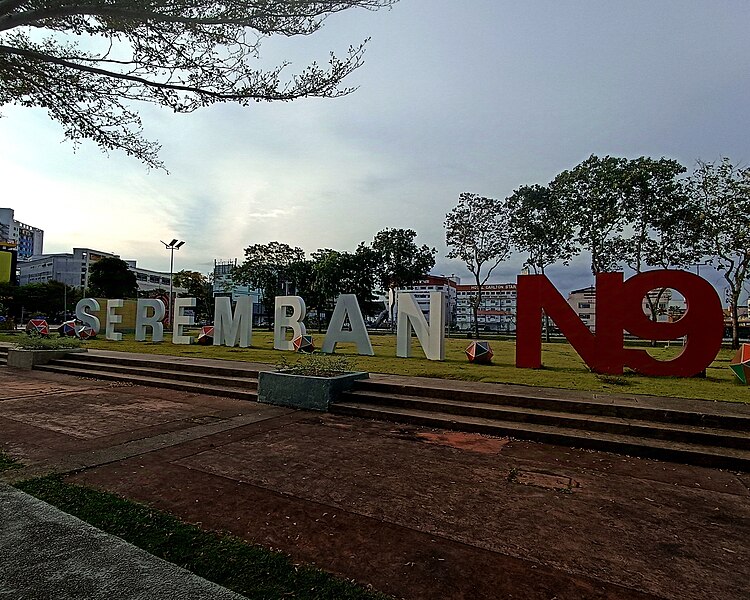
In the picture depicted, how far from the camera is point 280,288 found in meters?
50.2

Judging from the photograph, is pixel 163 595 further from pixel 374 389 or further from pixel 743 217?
pixel 743 217

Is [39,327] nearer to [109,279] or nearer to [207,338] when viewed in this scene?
[207,338]

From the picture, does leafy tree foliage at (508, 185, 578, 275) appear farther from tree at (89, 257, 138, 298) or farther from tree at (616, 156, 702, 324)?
tree at (89, 257, 138, 298)

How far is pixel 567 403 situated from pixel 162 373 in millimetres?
8832

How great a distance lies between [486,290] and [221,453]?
87.0 metres

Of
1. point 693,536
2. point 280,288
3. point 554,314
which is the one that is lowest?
point 693,536

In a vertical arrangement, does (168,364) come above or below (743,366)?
below

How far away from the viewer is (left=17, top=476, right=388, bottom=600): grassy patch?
2.66 m

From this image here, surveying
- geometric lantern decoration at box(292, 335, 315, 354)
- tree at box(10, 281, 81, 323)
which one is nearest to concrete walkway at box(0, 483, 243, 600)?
geometric lantern decoration at box(292, 335, 315, 354)

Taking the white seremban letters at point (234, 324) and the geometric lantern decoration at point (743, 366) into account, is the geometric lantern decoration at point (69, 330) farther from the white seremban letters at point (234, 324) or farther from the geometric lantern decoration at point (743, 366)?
the geometric lantern decoration at point (743, 366)

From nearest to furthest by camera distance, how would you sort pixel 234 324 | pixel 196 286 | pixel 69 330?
pixel 234 324 < pixel 69 330 < pixel 196 286

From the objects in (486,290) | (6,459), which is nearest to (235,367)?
(6,459)

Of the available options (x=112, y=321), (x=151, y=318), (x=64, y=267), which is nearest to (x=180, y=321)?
(x=151, y=318)

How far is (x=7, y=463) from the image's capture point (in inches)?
189
